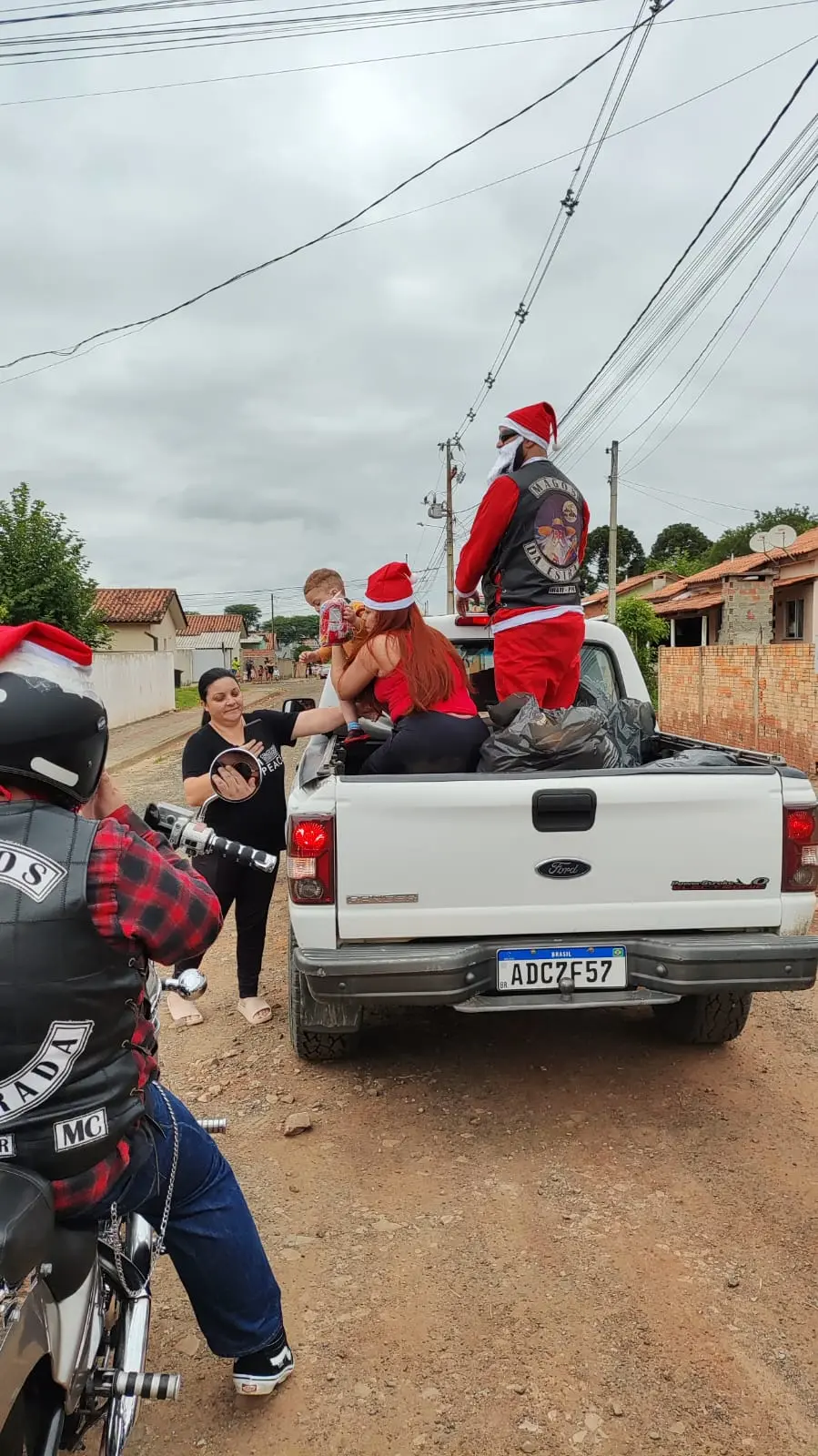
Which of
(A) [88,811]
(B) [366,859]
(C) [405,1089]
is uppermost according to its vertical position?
(A) [88,811]

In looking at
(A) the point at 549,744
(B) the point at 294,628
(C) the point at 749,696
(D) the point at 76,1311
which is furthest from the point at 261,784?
(B) the point at 294,628

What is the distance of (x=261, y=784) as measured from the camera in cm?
437

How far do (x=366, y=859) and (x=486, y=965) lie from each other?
539mm

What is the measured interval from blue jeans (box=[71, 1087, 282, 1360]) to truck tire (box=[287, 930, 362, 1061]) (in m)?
1.60

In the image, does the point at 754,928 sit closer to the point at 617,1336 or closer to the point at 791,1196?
the point at 791,1196

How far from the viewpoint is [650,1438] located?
2.17 metres

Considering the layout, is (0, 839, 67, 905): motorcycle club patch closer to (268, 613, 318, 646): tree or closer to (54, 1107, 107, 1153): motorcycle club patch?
(54, 1107, 107, 1153): motorcycle club patch

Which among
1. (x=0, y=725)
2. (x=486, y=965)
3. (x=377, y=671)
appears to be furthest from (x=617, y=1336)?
(x=377, y=671)

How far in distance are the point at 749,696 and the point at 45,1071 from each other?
42.3 ft

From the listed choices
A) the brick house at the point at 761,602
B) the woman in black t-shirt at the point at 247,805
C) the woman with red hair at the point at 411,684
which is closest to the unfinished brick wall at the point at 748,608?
the brick house at the point at 761,602

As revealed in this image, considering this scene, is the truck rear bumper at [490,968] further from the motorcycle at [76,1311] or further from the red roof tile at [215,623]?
the red roof tile at [215,623]

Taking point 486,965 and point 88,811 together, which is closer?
point 88,811

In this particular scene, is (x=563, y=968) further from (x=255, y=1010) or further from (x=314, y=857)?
(x=255, y=1010)

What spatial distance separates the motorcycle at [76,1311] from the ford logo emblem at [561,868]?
1.44 metres
